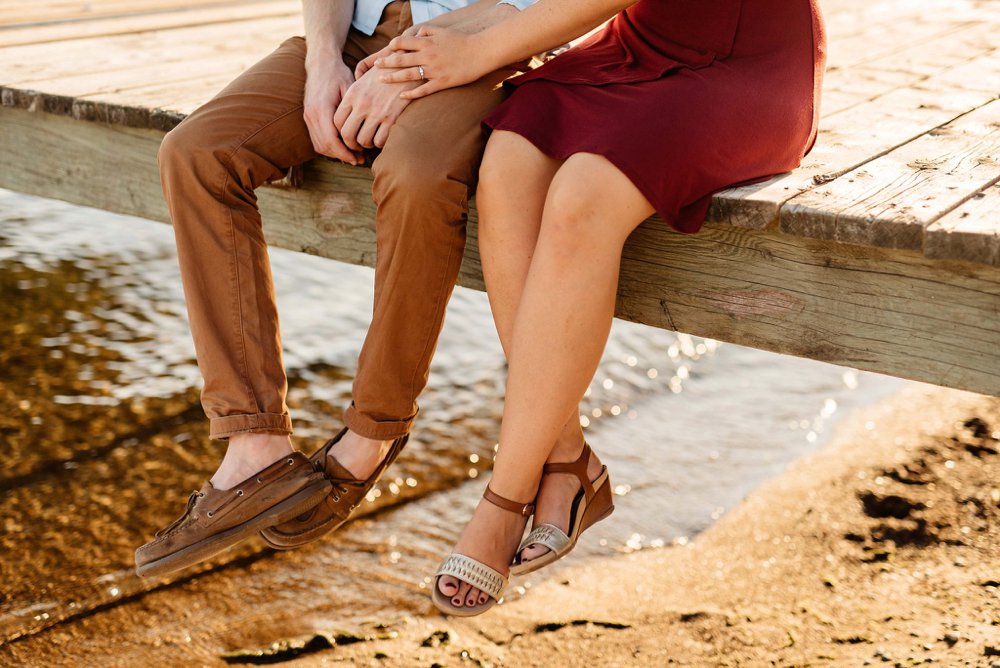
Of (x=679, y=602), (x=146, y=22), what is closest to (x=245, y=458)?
(x=679, y=602)

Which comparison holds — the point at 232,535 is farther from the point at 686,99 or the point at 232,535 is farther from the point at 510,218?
the point at 686,99

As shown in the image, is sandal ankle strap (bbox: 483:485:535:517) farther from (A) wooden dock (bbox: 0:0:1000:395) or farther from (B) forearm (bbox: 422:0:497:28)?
(B) forearm (bbox: 422:0:497:28)

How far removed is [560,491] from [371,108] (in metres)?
0.68

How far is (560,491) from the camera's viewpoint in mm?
1795

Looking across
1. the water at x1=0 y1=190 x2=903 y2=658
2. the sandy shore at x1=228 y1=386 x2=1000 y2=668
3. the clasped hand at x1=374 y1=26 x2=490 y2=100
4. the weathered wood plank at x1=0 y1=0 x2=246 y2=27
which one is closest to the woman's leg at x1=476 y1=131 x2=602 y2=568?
the clasped hand at x1=374 y1=26 x2=490 y2=100

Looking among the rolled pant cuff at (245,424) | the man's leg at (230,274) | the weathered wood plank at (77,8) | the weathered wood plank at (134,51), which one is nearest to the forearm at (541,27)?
the man's leg at (230,274)

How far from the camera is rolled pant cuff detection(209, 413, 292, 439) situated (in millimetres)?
1814

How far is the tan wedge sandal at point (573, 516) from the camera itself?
1715 millimetres

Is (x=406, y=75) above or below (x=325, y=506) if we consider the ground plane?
above

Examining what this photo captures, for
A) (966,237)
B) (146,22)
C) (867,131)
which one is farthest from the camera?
(146,22)

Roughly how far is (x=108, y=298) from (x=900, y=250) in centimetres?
323

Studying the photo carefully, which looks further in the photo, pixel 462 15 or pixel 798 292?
pixel 462 15

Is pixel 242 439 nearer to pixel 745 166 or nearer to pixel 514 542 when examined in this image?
pixel 514 542

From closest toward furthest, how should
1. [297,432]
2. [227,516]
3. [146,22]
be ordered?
[227,516] < [297,432] < [146,22]
